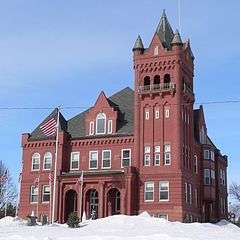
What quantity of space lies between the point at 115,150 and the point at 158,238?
1263 inches

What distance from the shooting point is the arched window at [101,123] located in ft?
221

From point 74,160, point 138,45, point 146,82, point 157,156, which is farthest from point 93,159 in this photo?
point 138,45

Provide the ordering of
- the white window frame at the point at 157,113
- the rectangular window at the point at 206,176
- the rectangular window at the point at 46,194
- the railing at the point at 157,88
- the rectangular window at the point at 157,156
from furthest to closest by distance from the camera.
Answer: the rectangular window at the point at 206,176, the rectangular window at the point at 46,194, the white window frame at the point at 157,113, the railing at the point at 157,88, the rectangular window at the point at 157,156

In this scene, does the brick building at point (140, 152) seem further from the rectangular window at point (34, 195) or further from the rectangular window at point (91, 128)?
the rectangular window at point (91, 128)

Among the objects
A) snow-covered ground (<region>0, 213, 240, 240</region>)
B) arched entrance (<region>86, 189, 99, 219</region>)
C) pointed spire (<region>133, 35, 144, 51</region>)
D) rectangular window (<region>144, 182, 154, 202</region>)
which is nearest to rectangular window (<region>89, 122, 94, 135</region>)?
arched entrance (<region>86, 189, 99, 219</region>)

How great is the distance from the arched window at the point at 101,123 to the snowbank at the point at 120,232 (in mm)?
16797

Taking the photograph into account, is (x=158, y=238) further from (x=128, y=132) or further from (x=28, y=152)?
(x=28, y=152)

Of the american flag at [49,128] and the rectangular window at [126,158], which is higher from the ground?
the american flag at [49,128]

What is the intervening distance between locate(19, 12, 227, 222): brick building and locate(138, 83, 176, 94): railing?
0.06 metres

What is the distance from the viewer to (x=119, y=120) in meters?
67.8

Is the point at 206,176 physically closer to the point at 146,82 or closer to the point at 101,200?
the point at 146,82

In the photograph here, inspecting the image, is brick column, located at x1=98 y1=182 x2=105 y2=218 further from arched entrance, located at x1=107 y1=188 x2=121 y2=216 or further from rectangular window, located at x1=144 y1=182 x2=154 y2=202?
rectangular window, located at x1=144 y1=182 x2=154 y2=202

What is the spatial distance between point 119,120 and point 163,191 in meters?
11.2

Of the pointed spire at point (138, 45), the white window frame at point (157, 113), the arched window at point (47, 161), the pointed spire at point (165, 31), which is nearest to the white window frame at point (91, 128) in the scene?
the arched window at point (47, 161)
